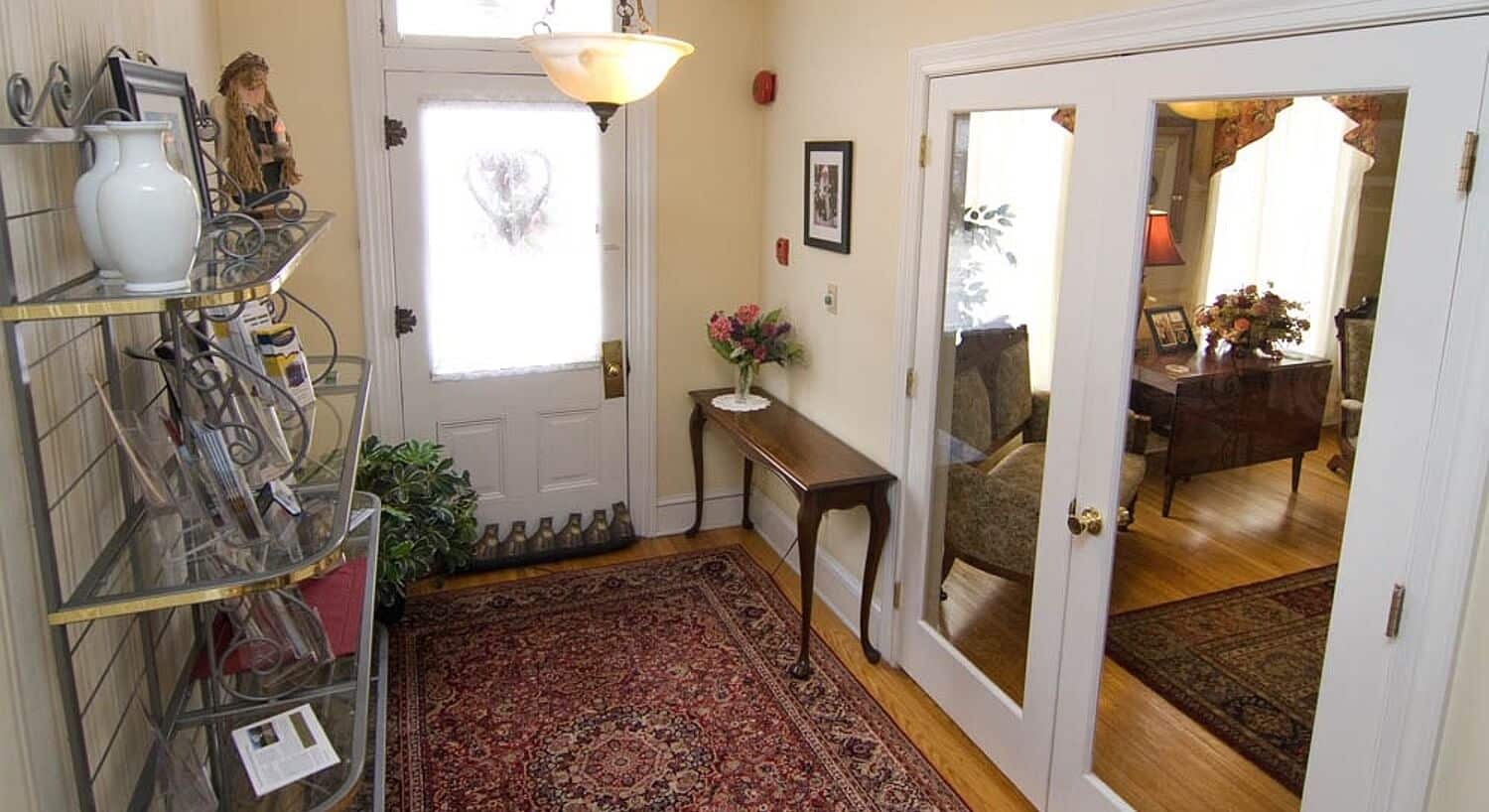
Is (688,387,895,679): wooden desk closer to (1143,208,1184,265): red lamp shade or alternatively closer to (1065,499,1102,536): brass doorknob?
(1065,499,1102,536): brass doorknob

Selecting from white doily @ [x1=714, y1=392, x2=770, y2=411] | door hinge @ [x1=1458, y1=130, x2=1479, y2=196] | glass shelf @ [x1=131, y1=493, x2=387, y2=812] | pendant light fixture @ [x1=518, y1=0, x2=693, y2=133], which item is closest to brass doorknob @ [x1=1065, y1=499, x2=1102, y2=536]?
door hinge @ [x1=1458, y1=130, x2=1479, y2=196]

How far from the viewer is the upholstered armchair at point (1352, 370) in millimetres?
1792

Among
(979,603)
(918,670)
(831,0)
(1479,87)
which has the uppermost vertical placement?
(831,0)

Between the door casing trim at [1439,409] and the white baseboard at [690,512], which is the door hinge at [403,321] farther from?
the door casing trim at [1439,409]

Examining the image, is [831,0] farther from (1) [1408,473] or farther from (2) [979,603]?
(1) [1408,473]

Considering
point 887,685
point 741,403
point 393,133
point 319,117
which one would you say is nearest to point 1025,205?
point 887,685

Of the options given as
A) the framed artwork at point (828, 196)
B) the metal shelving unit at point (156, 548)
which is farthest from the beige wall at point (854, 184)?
the metal shelving unit at point (156, 548)

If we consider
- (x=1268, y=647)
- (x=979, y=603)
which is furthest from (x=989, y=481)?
(x=1268, y=647)

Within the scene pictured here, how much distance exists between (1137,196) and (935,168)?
0.90m

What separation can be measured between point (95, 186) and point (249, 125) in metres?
1.50

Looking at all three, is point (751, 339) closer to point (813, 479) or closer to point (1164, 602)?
point (813, 479)

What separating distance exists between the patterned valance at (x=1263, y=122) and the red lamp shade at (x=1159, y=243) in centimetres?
15

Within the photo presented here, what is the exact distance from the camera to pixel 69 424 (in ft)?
4.98

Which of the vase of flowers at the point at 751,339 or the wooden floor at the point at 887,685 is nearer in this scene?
the wooden floor at the point at 887,685
